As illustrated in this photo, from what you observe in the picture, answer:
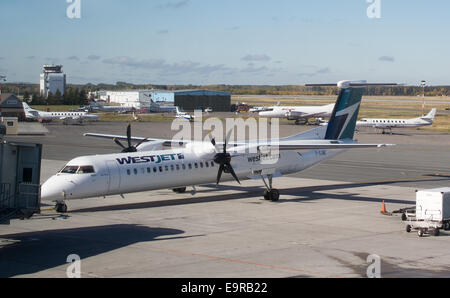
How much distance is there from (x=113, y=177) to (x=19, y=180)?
7.15 m

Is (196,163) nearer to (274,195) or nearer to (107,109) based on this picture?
(274,195)

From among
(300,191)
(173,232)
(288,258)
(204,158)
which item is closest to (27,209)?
(173,232)

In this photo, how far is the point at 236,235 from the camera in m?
23.6

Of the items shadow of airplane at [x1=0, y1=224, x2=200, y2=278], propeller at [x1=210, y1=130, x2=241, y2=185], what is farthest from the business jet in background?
shadow of airplane at [x1=0, y1=224, x2=200, y2=278]

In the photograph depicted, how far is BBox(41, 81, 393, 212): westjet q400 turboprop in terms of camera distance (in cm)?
2666

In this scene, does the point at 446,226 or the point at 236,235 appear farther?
the point at 446,226

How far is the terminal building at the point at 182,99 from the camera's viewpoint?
5768 inches

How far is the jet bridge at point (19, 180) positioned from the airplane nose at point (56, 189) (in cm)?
484

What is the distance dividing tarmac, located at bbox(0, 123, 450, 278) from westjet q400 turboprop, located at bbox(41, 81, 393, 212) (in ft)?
4.17

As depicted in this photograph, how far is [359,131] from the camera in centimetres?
8906

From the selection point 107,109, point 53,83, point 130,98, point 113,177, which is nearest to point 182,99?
point 130,98

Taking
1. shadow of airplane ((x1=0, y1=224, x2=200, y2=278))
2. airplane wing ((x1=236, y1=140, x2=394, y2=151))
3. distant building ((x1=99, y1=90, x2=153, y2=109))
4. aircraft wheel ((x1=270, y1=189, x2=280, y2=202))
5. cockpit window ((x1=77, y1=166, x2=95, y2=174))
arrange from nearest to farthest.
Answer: shadow of airplane ((x1=0, y1=224, x2=200, y2=278))
cockpit window ((x1=77, y1=166, x2=95, y2=174))
airplane wing ((x1=236, y1=140, x2=394, y2=151))
aircraft wheel ((x1=270, y1=189, x2=280, y2=202))
distant building ((x1=99, y1=90, x2=153, y2=109))

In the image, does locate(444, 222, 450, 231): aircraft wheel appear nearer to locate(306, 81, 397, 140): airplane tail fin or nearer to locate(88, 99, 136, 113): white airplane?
locate(306, 81, 397, 140): airplane tail fin

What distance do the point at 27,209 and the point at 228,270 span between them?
7.76 m
